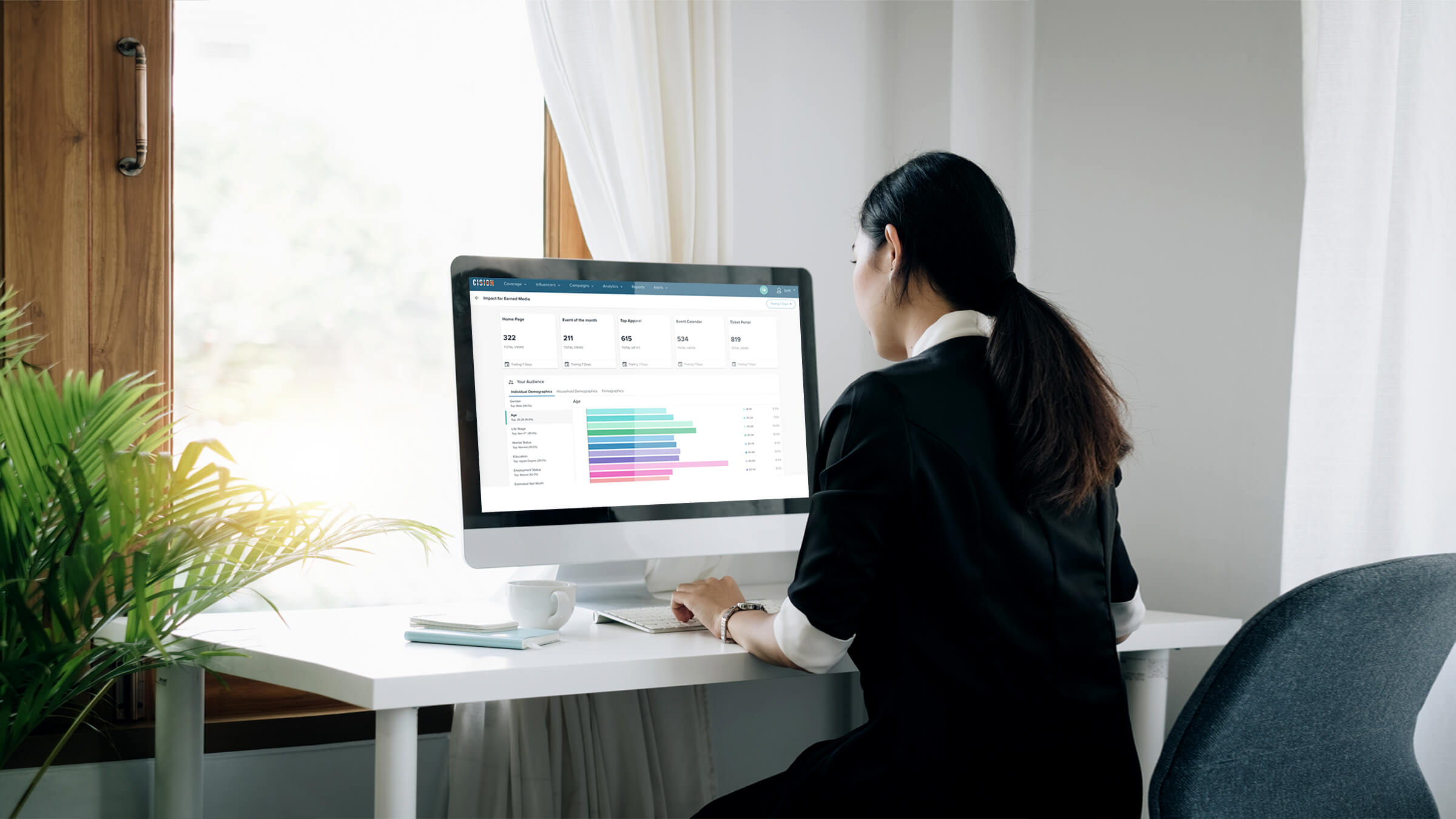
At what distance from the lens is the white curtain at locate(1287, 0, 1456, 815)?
146 centimetres

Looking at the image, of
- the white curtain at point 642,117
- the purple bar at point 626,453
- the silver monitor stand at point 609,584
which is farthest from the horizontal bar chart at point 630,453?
A: the white curtain at point 642,117

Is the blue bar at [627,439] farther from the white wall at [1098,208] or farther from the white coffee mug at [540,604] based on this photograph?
the white wall at [1098,208]

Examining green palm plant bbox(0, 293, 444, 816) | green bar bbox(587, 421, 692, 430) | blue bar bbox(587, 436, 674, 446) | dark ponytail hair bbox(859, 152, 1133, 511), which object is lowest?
green palm plant bbox(0, 293, 444, 816)

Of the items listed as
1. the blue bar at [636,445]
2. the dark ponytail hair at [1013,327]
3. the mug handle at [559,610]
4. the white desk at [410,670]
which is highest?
the dark ponytail hair at [1013,327]

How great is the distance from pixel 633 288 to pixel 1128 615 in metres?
0.82

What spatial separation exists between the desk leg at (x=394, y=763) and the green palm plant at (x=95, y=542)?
281mm

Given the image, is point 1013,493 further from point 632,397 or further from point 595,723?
point 595,723

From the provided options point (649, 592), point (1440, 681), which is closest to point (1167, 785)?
point (1440, 681)

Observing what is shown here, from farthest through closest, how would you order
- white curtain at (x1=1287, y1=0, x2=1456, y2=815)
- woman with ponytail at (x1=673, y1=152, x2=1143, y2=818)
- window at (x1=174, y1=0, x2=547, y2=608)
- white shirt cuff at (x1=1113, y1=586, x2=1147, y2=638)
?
1. window at (x1=174, y1=0, x2=547, y2=608)
2. white curtain at (x1=1287, y1=0, x2=1456, y2=815)
3. white shirt cuff at (x1=1113, y1=586, x2=1147, y2=638)
4. woman with ponytail at (x1=673, y1=152, x2=1143, y2=818)

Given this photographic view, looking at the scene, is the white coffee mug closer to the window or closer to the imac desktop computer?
the imac desktop computer

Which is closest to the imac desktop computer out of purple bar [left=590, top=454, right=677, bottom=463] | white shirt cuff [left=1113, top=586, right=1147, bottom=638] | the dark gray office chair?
purple bar [left=590, top=454, right=677, bottom=463]

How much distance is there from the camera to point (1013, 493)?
1099mm

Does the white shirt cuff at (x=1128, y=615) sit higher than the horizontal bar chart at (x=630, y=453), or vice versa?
the horizontal bar chart at (x=630, y=453)

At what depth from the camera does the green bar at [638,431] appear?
1.56m
